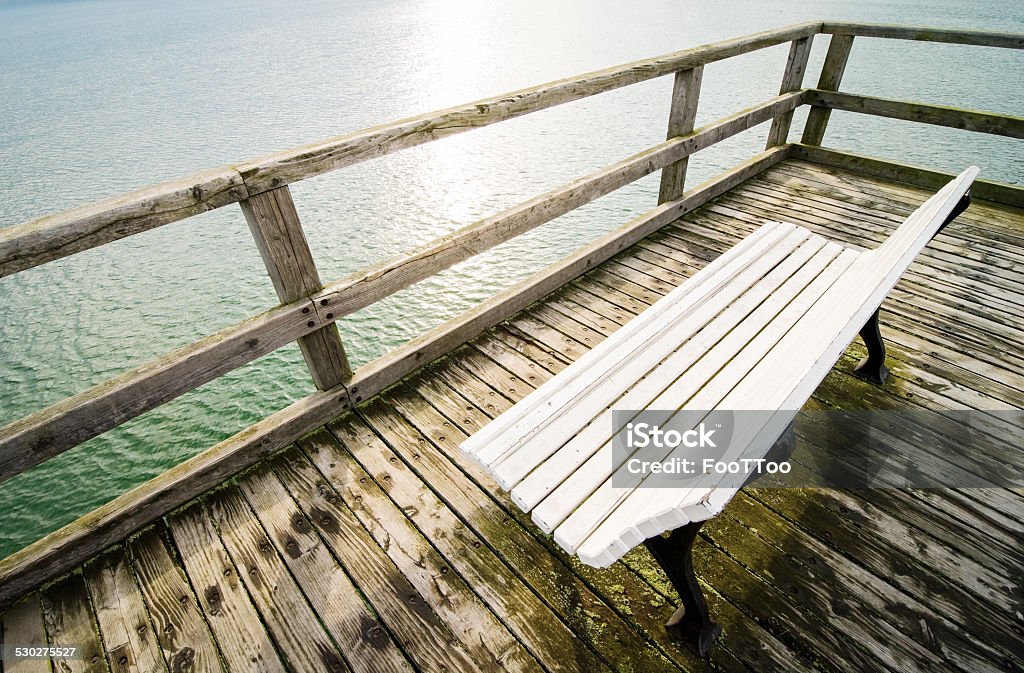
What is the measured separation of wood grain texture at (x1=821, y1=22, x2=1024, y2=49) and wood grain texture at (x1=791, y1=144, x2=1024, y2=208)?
1.01 m

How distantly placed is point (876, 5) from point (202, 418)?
1588 inches

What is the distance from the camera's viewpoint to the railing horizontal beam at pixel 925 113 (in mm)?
4254

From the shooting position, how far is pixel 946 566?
6.71 feet

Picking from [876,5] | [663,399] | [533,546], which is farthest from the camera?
[876,5]

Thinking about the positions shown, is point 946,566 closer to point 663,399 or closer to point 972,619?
point 972,619

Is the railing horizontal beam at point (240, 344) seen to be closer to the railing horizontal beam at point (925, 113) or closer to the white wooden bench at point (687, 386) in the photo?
the white wooden bench at point (687, 386)

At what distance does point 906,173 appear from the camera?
4918 mm

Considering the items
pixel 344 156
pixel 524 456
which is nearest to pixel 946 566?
pixel 524 456

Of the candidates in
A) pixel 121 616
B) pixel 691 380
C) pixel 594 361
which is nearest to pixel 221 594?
pixel 121 616

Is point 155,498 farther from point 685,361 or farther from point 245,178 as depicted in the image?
point 685,361

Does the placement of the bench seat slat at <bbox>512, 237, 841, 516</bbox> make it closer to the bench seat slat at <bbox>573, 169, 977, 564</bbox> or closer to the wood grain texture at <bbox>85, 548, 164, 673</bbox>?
the bench seat slat at <bbox>573, 169, 977, 564</bbox>

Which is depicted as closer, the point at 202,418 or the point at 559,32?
the point at 202,418

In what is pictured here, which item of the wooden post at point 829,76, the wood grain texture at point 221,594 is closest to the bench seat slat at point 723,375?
the wood grain texture at point 221,594

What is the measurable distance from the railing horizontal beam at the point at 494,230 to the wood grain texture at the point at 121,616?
1.38m
